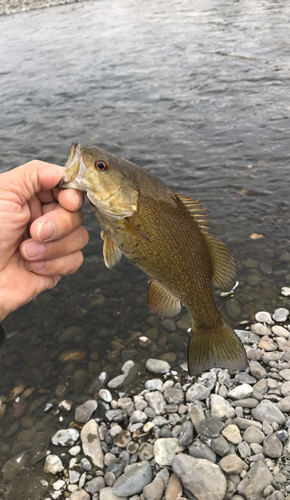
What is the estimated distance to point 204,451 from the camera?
11.5ft

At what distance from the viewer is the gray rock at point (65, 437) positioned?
3942mm

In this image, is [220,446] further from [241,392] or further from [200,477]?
[241,392]

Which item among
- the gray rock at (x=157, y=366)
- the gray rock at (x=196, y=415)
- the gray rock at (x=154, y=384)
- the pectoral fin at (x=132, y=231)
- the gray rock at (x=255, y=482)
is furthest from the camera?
the gray rock at (x=157, y=366)

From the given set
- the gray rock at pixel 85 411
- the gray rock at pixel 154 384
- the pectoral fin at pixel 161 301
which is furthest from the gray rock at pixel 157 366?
the pectoral fin at pixel 161 301

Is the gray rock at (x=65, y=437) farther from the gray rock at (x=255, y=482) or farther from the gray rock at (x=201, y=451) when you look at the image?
the gray rock at (x=255, y=482)

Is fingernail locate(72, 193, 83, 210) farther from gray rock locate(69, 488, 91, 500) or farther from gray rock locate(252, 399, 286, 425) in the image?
gray rock locate(252, 399, 286, 425)

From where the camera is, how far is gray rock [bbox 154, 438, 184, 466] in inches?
139

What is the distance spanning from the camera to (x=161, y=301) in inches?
116

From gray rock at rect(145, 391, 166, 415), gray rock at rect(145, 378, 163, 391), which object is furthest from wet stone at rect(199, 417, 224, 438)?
gray rock at rect(145, 378, 163, 391)

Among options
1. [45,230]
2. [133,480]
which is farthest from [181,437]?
[45,230]

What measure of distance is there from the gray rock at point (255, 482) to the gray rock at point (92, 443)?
139 centimetres

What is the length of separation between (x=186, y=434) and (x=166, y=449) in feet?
0.80

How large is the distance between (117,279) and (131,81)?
1016 centimetres

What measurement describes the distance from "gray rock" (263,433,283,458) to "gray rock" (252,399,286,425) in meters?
0.19
